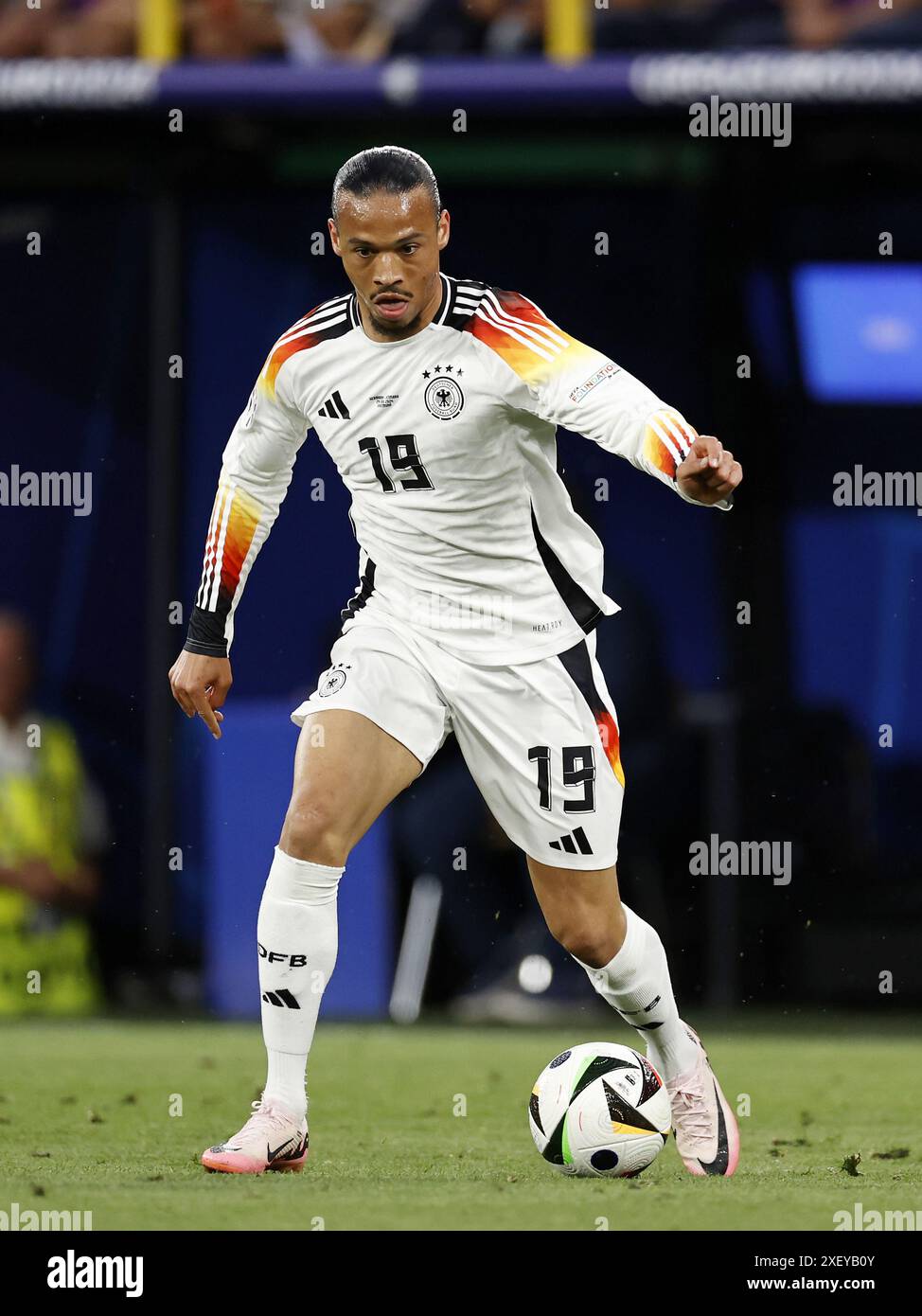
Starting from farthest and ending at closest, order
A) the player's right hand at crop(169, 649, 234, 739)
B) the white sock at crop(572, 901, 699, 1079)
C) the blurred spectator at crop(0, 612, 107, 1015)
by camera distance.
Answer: the blurred spectator at crop(0, 612, 107, 1015) → the player's right hand at crop(169, 649, 234, 739) → the white sock at crop(572, 901, 699, 1079)

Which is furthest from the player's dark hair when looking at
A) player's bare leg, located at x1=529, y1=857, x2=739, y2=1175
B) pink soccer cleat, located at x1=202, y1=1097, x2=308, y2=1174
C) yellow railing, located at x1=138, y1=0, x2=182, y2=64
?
yellow railing, located at x1=138, y1=0, x2=182, y2=64

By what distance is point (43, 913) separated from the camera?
10.7 m

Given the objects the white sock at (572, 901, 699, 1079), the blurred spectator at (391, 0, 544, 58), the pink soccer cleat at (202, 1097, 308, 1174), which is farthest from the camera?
the blurred spectator at (391, 0, 544, 58)

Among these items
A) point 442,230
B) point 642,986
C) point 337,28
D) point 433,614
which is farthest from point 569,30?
point 642,986

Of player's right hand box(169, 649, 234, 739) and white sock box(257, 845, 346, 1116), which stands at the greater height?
player's right hand box(169, 649, 234, 739)

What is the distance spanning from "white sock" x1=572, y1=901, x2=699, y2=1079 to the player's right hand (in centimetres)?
Answer: 108

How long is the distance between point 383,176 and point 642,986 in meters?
1.99

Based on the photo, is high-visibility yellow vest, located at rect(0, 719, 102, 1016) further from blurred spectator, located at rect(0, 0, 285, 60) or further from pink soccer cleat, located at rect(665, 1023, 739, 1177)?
pink soccer cleat, located at rect(665, 1023, 739, 1177)

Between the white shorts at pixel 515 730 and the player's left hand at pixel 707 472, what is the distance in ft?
3.11

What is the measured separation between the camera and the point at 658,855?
425 inches

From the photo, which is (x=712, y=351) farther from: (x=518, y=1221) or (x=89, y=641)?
(x=518, y=1221)

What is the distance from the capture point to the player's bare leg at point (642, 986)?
5.71 meters

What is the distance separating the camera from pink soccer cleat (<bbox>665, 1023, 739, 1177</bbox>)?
5734 mm
